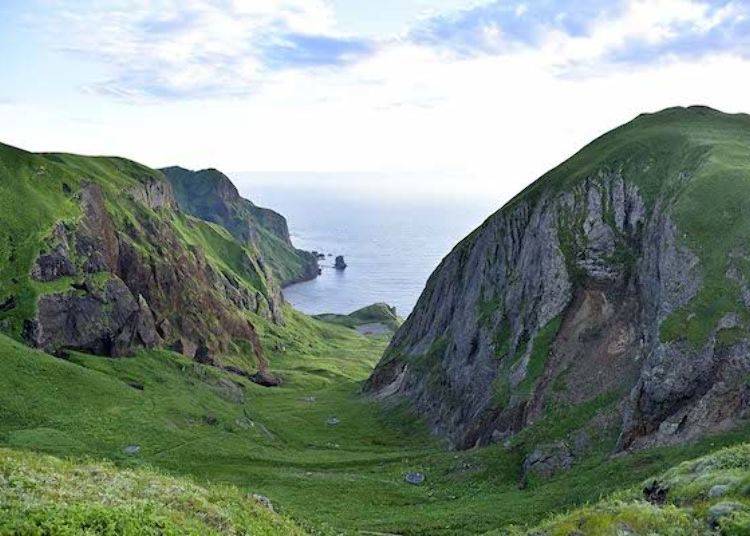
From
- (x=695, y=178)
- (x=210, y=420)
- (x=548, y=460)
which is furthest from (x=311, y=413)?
(x=695, y=178)

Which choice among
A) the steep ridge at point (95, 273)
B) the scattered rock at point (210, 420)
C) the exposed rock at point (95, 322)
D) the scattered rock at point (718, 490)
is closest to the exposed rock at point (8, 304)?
the steep ridge at point (95, 273)

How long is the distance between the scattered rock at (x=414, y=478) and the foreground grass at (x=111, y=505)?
26.5m

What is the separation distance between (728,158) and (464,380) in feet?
147

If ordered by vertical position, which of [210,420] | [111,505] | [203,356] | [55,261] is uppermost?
[55,261]

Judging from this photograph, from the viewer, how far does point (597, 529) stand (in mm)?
27953

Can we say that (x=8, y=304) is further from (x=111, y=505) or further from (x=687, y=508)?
(x=687, y=508)

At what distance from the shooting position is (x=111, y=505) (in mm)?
26906

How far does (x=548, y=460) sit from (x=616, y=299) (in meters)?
25.5

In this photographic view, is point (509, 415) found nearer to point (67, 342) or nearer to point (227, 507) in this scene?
point (227, 507)

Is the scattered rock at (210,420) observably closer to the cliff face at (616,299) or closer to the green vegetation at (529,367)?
the cliff face at (616,299)

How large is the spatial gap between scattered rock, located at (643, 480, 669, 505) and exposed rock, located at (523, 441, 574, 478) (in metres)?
23.8

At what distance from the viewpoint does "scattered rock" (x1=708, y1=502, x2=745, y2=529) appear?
25.5 metres

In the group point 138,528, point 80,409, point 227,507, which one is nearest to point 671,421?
point 227,507

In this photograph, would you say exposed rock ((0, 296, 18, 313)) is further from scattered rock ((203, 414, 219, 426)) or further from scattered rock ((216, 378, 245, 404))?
scattered rock ((203, 414, 219, 426))
